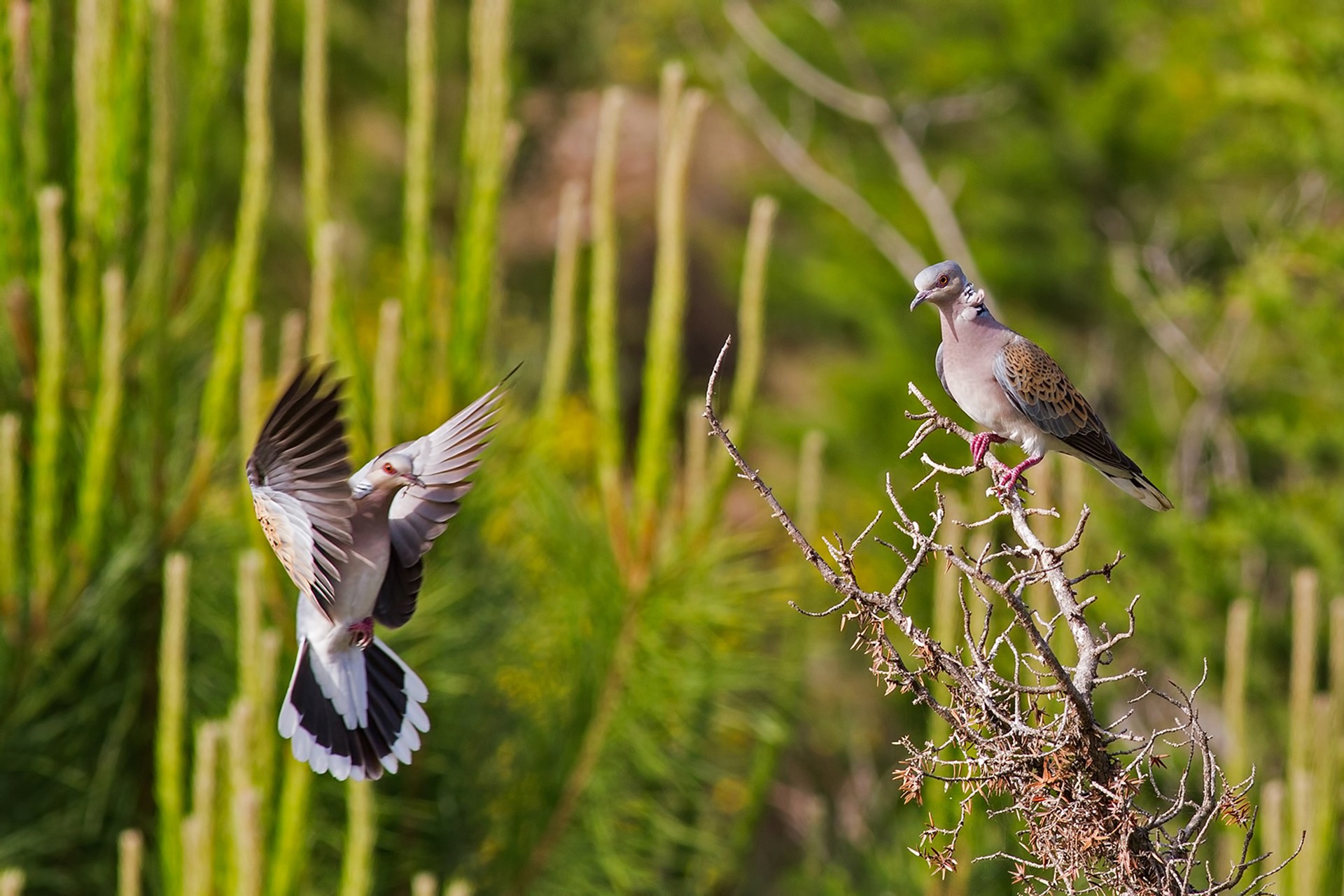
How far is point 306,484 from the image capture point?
203 centimetres

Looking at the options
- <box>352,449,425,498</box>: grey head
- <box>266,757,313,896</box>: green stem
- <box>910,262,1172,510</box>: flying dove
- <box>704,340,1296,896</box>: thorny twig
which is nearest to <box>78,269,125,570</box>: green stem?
<box>266,757,313,896</box>: green stem

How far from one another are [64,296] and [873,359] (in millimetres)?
11456

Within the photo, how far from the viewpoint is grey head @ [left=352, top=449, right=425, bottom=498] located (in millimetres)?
2193

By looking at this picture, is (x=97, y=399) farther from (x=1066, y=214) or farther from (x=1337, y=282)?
(x=1066, y=214)

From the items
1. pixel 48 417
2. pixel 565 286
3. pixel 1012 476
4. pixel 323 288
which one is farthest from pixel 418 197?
pixel 1012 476

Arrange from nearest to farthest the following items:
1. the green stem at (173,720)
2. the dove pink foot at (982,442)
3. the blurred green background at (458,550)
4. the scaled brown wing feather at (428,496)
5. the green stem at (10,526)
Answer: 1. the scaled brown wing feather at (428,496)
2. the dove pink foot at (982,442)
3. the green stem at (173,720)
4. the green stem at (10,526)
5. the blurred green background at (458,550)

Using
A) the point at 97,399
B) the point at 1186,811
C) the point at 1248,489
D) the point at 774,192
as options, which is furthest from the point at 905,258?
the point at 97,399

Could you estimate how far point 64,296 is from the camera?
4.88 meters

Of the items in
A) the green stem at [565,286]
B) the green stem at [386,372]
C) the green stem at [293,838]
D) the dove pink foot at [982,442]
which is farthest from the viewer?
the green stem at [565,286]

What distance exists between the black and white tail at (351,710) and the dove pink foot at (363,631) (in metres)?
0.02

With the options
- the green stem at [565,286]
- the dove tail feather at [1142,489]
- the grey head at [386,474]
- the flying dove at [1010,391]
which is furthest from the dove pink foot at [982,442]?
the green stem at [565,286]

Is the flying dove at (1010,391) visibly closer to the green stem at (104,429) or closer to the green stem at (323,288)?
the green stem at (323,288)

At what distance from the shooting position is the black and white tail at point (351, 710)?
7.73 ft

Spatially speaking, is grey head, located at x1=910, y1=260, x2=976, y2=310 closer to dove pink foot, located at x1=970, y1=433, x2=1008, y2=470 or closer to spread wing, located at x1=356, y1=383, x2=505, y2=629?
dove pink foot, located at x1=970, y1=433, x2=1008, y2=470
